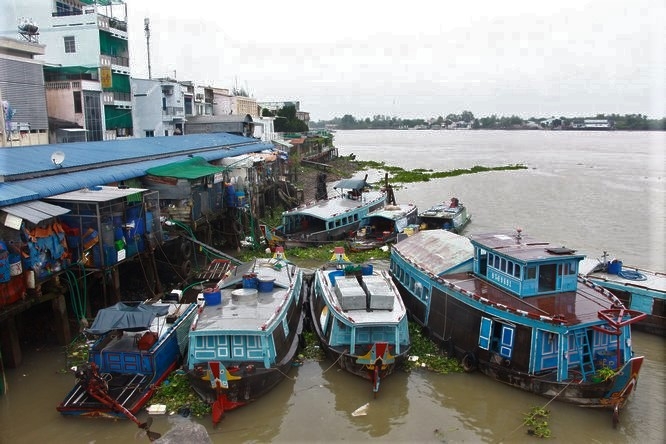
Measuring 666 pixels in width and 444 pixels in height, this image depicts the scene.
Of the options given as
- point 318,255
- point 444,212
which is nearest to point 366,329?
point 318,255

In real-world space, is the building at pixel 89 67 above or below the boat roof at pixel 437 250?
above

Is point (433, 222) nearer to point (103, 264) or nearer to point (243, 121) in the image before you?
point (103, 264)

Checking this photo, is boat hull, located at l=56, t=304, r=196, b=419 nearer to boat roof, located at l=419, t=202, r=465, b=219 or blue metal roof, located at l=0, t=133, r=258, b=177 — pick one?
blue metal roof, located at l=0, t=133, r=258, b=177

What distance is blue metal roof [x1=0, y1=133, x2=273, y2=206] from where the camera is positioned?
18109 mm

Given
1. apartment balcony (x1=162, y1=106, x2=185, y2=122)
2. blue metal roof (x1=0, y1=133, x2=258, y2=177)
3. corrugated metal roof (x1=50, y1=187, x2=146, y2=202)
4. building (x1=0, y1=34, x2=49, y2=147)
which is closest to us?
corrugated metal roof (x1=50, y1=187, x2=146, y2=202)

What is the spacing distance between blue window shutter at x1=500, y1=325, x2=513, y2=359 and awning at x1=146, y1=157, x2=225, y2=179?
1636cm

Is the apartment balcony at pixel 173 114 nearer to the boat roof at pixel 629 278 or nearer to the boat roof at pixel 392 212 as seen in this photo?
the boat roof at pixel 392 212

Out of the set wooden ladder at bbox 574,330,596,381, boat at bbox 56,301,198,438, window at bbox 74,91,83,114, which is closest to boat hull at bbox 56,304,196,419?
boat at bbox 56,301,198,438

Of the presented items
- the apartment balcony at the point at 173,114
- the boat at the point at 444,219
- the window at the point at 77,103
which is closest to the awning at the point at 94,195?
the boat at the point at 444,219

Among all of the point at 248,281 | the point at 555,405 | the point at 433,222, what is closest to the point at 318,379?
the point at 248,281

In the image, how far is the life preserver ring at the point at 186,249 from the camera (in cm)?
2398

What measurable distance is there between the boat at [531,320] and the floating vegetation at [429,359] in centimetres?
30

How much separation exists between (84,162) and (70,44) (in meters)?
25.8

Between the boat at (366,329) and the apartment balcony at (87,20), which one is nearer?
the boat at (366,329)
